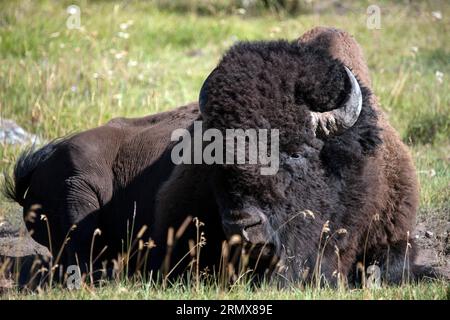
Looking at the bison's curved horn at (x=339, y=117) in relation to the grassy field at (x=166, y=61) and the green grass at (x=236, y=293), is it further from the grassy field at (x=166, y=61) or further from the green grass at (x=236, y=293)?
the grassy field at (x=166, y=61)

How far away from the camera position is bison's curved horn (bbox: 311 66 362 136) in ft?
18.6

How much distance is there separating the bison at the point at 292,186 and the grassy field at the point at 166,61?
162 centimetres

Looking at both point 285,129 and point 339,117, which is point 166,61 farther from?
point 285,129

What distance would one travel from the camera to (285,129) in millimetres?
5488

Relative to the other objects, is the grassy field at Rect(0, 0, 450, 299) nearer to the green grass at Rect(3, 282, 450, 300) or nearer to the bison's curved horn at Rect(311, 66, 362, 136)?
the bison's curved horn at Rect(311, 66, 362, 136)

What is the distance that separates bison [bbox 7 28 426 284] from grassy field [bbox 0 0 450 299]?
1619mm

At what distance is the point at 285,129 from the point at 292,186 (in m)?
0.37

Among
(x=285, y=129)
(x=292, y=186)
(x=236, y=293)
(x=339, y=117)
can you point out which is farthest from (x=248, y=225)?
(x=339, y=117)

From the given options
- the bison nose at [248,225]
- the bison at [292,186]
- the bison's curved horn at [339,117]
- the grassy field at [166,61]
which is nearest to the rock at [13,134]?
the grassy field at [166,61]

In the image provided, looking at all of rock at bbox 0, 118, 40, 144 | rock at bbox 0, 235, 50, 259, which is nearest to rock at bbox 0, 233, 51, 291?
rock at bbox 0, 235, 50, 259

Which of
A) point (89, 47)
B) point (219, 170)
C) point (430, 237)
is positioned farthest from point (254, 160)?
point (89, 47)

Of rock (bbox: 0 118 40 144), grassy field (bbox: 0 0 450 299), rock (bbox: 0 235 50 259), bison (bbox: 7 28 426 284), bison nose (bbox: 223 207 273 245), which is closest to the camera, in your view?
bison nose (bbox: 223 207 273 245)

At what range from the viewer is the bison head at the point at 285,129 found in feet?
17.2

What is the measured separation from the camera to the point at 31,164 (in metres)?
7.60
